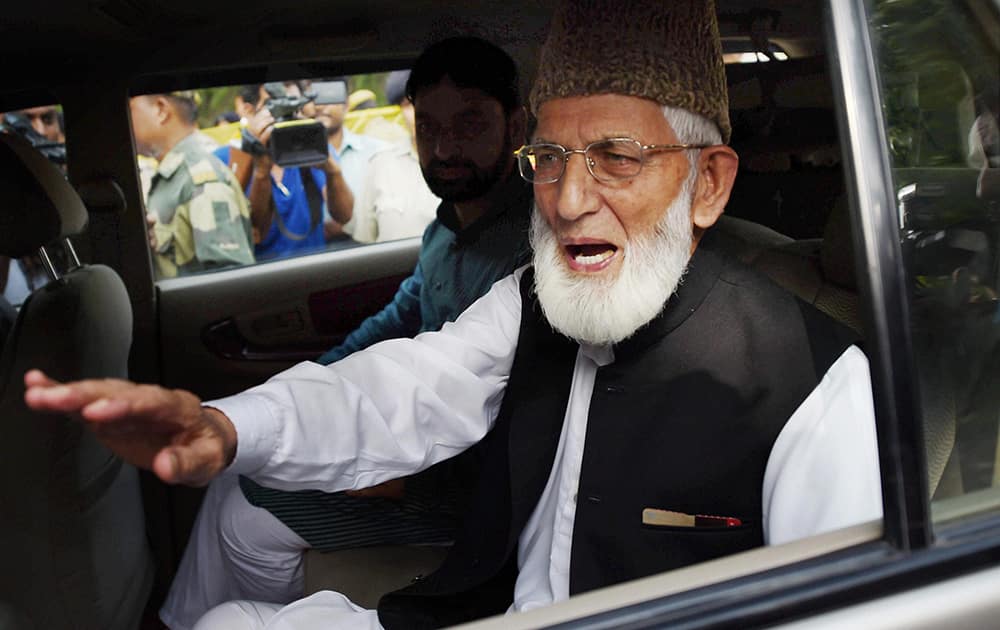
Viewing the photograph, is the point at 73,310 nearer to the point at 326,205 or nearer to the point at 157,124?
the point at 157,124

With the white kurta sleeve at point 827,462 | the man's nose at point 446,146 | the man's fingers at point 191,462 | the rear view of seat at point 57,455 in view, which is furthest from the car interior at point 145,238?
the man's fingers at point 191,462

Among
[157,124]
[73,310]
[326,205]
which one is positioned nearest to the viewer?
[73,310]

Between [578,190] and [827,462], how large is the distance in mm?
593

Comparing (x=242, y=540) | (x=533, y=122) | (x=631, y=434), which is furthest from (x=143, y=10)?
(x=631, y=434)

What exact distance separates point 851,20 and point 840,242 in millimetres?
782

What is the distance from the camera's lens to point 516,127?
2.61m

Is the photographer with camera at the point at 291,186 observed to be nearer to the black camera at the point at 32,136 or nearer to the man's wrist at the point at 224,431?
the black camera at the point at 32,136

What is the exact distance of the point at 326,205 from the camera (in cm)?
366

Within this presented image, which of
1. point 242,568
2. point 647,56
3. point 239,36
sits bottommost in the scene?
point 242,568

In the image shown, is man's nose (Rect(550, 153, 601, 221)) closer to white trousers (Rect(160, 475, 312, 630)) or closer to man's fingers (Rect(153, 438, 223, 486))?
man's fingers (Rect(153, 438, 223, 486))

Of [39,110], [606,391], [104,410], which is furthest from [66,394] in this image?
[39,110]

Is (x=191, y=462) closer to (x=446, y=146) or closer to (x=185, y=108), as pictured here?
(x=446, y=146)

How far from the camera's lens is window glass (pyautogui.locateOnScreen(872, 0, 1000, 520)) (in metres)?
1.27

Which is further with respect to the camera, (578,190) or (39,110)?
(39,110)
